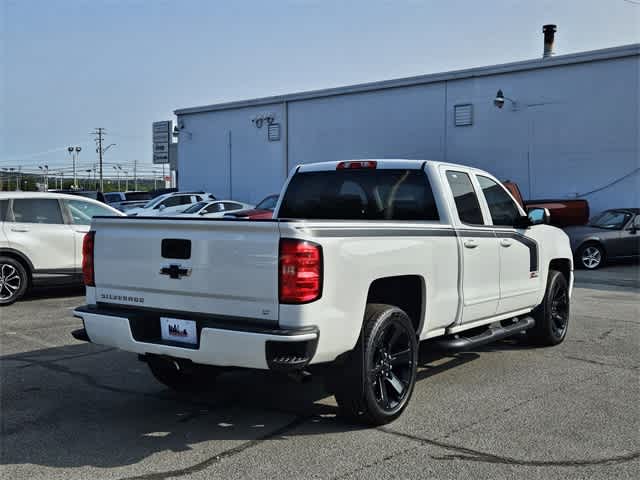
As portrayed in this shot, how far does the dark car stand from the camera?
17.0m

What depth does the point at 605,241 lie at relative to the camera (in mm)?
17109

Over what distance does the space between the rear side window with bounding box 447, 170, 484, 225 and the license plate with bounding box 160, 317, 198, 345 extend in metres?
2.60

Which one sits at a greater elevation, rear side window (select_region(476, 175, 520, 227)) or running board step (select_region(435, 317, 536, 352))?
rear side window (select_region(476, 175, 520, 227))

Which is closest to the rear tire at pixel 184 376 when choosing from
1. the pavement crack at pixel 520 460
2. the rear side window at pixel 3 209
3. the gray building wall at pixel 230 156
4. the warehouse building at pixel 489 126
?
the pavement crack at pixel 520 460

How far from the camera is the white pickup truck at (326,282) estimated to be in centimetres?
443

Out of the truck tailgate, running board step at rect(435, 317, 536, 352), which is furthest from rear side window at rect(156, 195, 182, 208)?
the truck tailgate

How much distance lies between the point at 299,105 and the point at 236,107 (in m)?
4.43

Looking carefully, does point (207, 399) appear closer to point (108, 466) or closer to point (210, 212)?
point (108, 466)

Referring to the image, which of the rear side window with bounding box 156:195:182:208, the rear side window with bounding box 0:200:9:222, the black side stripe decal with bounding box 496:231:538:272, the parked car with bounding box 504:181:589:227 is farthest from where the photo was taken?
the rear side window with bounding box 156:195:182:208

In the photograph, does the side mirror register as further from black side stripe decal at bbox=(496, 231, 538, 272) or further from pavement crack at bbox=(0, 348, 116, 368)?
pavement crack at bbox=(0, 348, 116, 368)

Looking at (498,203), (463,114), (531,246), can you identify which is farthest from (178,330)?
(463,114)

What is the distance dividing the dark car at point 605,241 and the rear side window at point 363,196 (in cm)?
1176

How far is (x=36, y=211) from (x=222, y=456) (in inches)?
314

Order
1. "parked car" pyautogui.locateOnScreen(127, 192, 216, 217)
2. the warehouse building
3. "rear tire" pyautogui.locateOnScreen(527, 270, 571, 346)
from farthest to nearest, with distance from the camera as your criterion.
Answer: "parked car" pyautogui.locateOnScreen(127, 192, 216, 217) → the warehouse building → "rear tire" pyautogui.locateOnScreen(527, 270, 571, 346)
